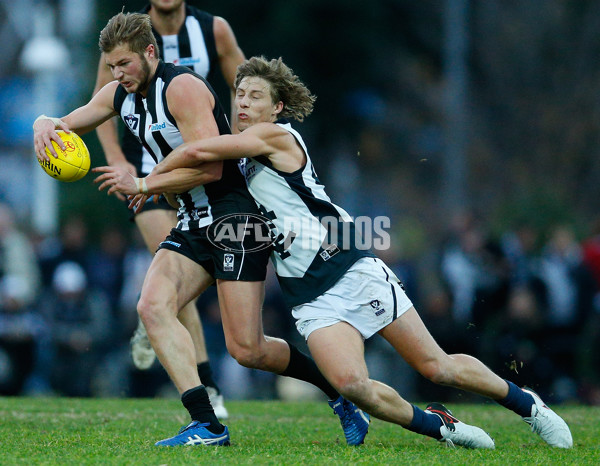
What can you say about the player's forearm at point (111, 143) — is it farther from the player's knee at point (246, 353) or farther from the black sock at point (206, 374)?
the player's knee at point (246, 353)

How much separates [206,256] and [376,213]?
18.2m

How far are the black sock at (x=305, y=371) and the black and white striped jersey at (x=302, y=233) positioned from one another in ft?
1.99

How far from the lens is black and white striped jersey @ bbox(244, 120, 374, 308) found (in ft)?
20.3

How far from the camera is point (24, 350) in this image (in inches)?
467

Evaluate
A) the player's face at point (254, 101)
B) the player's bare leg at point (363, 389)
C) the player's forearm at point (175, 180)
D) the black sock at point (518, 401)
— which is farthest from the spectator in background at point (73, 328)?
the black sock at point (518, 401)

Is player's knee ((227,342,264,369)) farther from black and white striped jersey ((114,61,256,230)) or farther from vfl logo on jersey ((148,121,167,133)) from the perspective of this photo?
vfl logo on jersey ((148,121,167,133))

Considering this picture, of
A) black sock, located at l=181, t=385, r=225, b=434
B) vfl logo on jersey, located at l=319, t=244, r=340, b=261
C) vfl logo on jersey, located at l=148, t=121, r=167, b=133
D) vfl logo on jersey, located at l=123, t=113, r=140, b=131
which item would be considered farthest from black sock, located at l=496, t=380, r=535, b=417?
vfl logo on jersey, located at l=123, t=113, r=140, b=131

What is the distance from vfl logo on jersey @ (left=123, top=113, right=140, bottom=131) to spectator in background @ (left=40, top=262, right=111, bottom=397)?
569cm

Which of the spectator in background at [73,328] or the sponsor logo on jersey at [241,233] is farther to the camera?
the spectator in background at [73,328]

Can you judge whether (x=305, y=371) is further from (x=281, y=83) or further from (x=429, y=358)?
(x=281, y=83)

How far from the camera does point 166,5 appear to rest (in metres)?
7.89

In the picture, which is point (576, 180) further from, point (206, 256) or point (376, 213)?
point (206, 256)

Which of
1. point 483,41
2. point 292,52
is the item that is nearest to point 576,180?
point 483,41

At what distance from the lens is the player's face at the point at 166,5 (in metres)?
7.87
